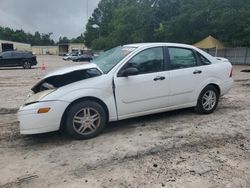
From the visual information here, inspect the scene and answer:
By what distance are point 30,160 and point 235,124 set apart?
3801 millimetres

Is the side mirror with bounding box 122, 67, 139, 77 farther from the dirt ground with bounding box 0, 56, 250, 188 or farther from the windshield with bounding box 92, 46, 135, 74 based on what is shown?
the dirt ground with bounding box 0, 56, 250, 188

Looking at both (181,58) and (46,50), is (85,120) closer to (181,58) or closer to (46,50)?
(181,58)

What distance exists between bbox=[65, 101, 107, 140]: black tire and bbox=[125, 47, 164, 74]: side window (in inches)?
39.4

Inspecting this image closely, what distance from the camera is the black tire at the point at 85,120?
14.1ft

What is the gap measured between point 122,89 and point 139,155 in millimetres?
1304

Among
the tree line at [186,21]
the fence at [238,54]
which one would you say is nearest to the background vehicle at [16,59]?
the tree line at [186,21]

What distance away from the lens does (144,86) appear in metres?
4.82

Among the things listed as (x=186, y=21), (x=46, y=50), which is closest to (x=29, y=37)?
Answer: (x=46, y=50)

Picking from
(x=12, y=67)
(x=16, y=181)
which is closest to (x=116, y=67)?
(x=16, y=181)

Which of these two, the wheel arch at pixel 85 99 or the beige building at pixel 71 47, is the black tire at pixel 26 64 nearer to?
the wheel arch at pixel 85 99

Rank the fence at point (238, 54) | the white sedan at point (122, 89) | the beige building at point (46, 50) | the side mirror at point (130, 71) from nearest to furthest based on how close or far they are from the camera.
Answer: the white sedan at point (122, 89), the side mirror at point (130, 71), the fence at point (238, 54), the beige building at point (46, 50)

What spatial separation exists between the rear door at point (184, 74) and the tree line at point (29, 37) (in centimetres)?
11606

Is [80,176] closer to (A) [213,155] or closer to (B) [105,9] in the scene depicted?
(A) [213,155]

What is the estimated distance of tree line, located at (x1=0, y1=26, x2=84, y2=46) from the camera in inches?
4606
